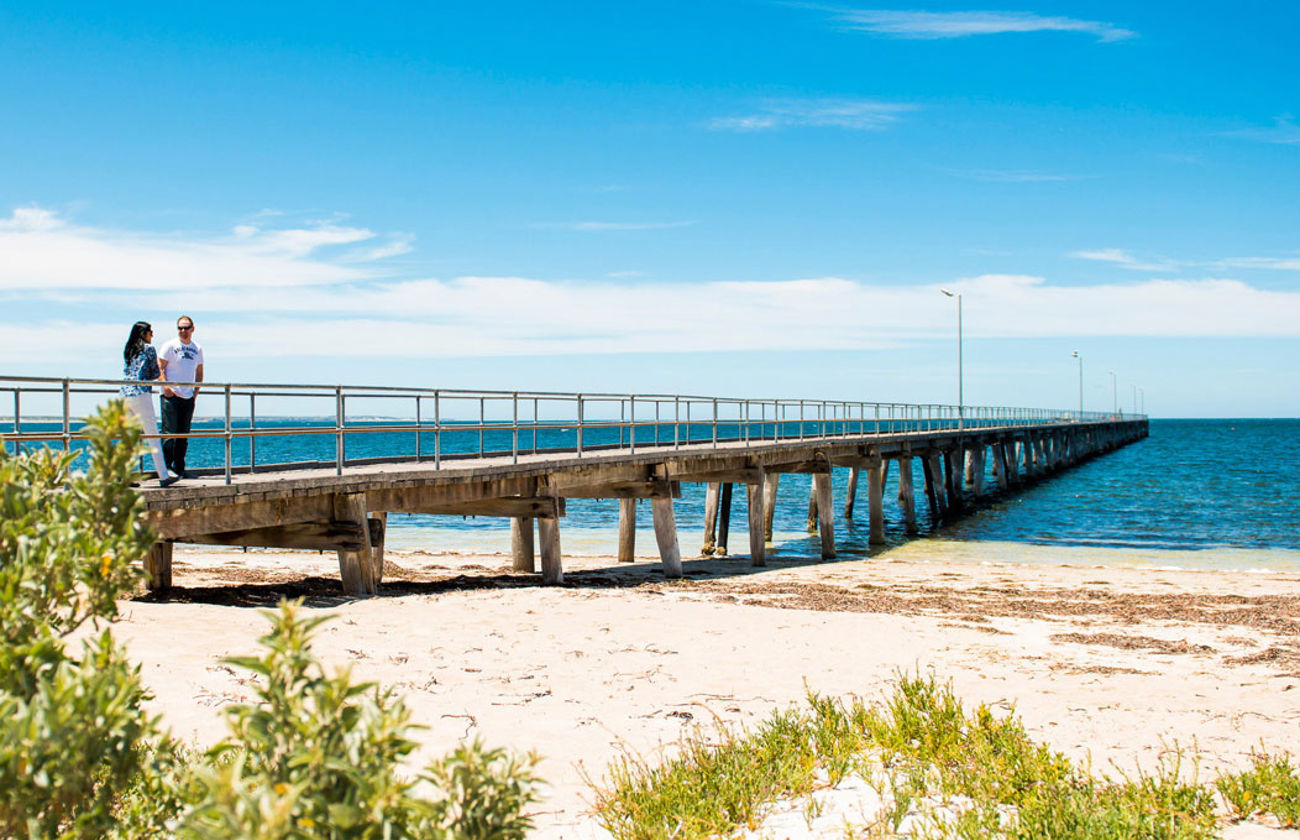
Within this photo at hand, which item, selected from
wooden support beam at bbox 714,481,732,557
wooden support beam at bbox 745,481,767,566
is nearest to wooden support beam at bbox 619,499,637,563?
wooden support beam at bbox 745,481,767,566

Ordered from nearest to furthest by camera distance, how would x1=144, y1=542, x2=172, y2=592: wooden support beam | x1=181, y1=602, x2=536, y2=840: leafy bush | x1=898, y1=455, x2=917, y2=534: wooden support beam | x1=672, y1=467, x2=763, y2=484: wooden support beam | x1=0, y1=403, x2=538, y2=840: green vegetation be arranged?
x1=181, y1=602, x2=536, y2=840: leafy bush → x1=0, y1=403, x2=538, y2=840: green vegetation → x1=144, y1=542, x2=172, y2=592: wooden support beam → x1=672, y1=467, x2=763, y2=484: wooden support beam → x1=898, y1=455, x2=917, y2=534: wooden support beam

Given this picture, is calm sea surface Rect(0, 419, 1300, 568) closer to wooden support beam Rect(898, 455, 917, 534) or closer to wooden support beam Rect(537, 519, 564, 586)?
wooden support beam Rect(898, 455, 917, 534)

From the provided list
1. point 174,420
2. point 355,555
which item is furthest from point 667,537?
point 174,420

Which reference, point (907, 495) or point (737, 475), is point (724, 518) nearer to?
point (737, 475)

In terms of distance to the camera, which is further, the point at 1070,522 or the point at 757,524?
the point at 1070,522

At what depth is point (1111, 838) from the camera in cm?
435

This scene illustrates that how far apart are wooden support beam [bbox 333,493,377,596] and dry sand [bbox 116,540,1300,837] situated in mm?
333

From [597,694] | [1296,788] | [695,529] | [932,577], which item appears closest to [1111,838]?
[1296,788]

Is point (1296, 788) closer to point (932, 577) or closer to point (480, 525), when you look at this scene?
point (932, 577)

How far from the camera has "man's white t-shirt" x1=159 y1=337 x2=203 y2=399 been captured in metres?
10.5

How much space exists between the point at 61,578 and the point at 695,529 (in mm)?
32224

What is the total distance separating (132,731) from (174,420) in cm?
877

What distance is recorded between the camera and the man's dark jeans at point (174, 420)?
10.5 meters

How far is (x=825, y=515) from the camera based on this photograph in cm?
2516
